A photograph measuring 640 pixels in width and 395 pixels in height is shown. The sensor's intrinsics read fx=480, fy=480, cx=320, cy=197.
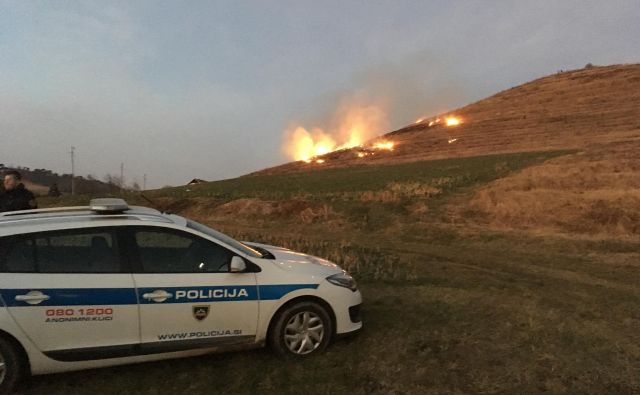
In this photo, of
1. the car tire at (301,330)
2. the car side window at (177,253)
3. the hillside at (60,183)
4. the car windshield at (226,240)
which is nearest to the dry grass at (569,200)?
the car tire at (301,330)

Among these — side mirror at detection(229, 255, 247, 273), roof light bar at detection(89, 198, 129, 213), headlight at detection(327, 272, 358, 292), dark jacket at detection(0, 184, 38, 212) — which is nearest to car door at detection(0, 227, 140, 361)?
roof light bar at detection(89, 198, 129, 213)

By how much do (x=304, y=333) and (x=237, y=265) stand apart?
106cm

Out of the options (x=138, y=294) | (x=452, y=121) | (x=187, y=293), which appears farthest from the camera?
(x=452, y=121)

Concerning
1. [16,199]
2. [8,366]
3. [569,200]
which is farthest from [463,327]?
[569,200]

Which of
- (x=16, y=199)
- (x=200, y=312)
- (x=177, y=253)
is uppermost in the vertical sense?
(x=16, y=199)

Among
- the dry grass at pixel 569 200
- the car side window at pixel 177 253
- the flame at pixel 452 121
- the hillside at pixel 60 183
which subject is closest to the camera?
the car side window at pixel 177 253

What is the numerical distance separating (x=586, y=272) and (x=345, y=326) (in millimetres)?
7389

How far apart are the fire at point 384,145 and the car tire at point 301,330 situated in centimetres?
5306

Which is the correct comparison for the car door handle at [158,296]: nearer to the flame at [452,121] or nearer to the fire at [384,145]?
the fire at [384,145]

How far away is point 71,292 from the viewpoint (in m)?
4.31

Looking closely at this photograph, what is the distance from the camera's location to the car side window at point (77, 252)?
4.37 m

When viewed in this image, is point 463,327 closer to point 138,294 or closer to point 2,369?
point 138,294

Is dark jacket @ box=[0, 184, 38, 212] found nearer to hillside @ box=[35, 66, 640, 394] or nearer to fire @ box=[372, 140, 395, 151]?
hillside @ box=[35, 66, 640, 394]

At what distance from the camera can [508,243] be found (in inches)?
560
